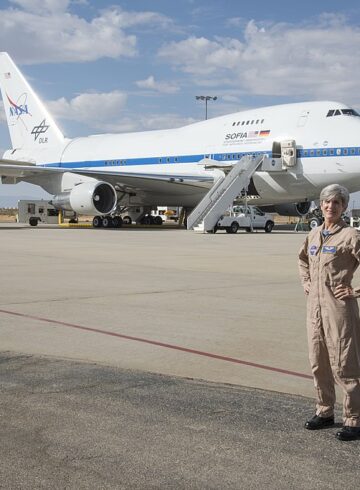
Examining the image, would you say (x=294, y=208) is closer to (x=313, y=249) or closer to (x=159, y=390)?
(x=159, y=390)

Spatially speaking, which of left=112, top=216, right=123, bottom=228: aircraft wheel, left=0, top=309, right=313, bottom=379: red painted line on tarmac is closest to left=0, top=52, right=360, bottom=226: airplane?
left=112, top=216, right=123, bottom=228: aircraft wheel

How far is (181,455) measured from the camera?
387 cm

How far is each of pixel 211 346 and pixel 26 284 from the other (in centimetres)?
546

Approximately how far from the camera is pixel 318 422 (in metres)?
Answer: 4.39

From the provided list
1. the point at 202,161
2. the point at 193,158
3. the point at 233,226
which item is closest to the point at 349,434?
the point at 233,226

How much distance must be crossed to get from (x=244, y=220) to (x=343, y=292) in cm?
2793

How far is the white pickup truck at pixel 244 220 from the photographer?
30.8 metres

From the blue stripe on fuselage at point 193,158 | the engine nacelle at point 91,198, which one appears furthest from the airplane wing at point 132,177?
the blue stripe on fuselage at point 193,158

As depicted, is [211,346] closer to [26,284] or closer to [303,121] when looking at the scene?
[26,284]

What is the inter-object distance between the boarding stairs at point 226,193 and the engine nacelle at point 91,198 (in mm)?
4385

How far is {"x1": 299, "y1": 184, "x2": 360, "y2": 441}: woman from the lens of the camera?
434 centimetres

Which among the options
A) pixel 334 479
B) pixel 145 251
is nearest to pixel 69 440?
pixel 334 479

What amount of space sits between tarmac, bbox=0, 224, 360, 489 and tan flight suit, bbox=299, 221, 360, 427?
0.86 feet

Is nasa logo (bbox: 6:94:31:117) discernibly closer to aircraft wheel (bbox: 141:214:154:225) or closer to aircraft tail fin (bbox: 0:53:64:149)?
aircraft tail fin (bbox: 0:53:64:149)
